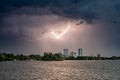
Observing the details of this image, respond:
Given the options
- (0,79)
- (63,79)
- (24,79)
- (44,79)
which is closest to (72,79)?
(63,79)

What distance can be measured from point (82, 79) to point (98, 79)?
664 cm

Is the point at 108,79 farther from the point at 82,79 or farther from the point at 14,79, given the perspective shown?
the point at 14,79

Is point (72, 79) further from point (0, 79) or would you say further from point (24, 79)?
point (0, 79)

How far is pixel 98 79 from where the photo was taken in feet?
392

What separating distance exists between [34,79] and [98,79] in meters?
25.8

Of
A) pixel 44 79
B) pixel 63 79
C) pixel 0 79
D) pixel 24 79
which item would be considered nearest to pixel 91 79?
pixel 63 79

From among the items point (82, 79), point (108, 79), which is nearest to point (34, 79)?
point (82, 79)

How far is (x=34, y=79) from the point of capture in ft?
389

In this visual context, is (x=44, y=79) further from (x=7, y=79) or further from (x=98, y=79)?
(x=98, y=79)

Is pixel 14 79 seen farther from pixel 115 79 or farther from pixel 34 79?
pixel 115 79

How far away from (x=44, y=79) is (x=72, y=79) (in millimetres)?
11144

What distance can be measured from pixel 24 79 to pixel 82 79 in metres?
23.1

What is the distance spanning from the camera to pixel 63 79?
382 feet

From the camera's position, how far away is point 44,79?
11694cm
